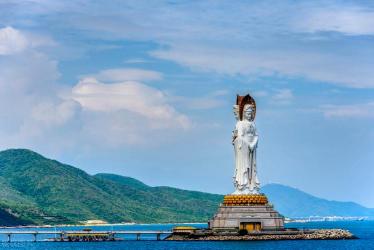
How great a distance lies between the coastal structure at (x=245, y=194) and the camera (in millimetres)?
107125

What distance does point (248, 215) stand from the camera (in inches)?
4215

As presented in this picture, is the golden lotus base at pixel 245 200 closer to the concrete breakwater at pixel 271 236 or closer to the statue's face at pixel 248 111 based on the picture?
the concrete breakwater at pixel 271 236

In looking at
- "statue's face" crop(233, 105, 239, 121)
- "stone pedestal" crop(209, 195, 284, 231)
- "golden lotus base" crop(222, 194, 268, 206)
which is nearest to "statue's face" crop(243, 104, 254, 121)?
"statue's face" crop(233, 105, 239, 121)

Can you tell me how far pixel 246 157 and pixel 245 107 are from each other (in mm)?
5327

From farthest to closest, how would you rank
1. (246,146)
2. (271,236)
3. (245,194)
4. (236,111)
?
1. (236,111)
2. (246,146)
3. (245,194)
4. (271,236)

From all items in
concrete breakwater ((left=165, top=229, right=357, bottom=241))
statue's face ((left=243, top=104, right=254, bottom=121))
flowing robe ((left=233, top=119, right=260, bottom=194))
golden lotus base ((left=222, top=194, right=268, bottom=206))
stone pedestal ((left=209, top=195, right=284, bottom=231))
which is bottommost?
concrete breakwater ((left=165, top=229, right=357, bottom=241))

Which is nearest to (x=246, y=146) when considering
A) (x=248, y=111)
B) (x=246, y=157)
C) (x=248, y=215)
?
(x=246, y=157)

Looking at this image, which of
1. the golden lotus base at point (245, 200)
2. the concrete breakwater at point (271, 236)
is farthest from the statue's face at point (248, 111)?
the concrete breakwater at point (271, 236)

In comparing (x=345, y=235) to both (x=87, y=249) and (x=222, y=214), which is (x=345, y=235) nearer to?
(x=222, y=214)

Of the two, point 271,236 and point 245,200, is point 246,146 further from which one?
point 271,236

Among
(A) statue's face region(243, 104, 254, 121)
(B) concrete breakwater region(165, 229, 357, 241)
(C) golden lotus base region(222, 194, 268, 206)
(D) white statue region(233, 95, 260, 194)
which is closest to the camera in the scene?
(B) concrete breakwater region(165, 229, 357, 241)

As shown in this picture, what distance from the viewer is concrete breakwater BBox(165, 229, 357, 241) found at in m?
106

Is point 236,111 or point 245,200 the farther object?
point 236,111

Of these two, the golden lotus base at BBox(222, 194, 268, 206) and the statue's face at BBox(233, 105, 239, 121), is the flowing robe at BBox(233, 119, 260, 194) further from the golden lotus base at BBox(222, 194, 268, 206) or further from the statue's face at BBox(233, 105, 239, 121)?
the golden lotus base at BBox(222, 194, 268, 206)
